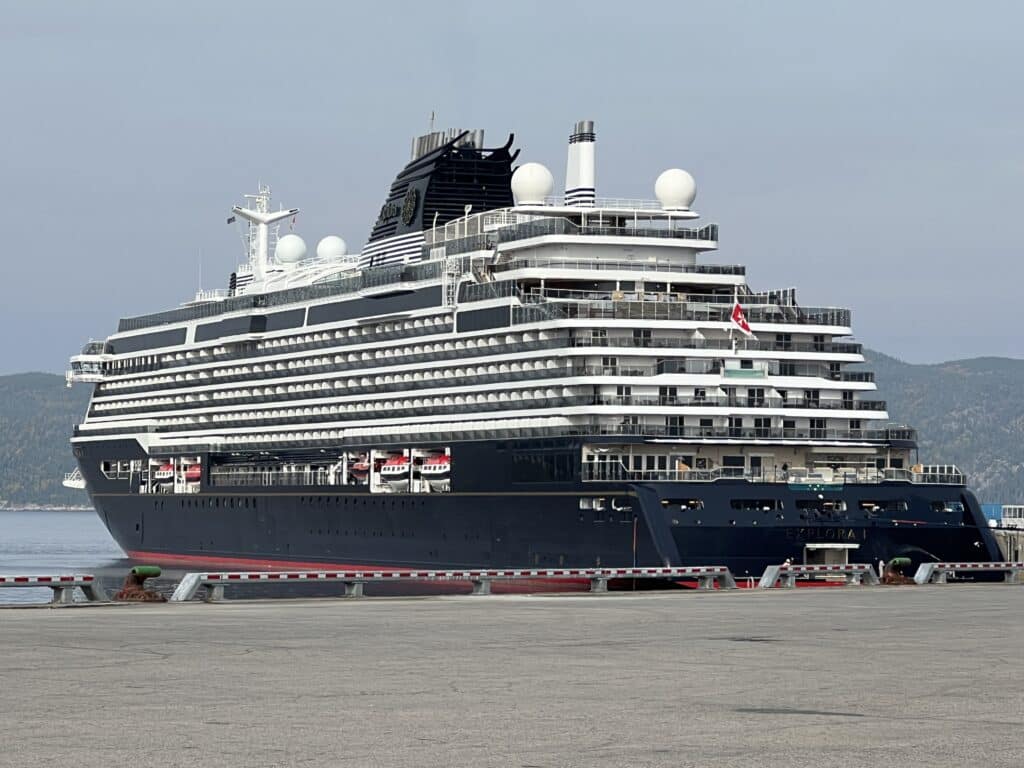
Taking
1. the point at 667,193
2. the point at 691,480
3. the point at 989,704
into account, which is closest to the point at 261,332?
the point at 667,193

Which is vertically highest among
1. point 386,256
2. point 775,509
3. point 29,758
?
point 386,256

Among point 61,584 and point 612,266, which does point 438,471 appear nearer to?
point 612,266

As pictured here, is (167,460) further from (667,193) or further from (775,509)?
(775,509)

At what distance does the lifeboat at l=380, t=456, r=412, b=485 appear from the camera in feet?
271

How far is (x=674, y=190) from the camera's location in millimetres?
81625

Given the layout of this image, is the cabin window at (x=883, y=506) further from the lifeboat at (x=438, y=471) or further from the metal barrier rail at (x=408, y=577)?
the lifeboat at (x=438, y=471)

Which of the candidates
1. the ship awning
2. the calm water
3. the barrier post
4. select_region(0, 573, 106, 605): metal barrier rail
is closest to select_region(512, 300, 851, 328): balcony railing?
the ship awning

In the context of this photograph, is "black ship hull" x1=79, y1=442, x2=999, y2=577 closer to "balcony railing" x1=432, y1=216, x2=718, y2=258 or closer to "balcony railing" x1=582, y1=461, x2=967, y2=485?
"balcony railing" x1=582, y1=461, x2=967, y2=485

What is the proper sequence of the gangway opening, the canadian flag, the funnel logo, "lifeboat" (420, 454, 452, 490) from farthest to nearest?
the funnel logo < "lifeboat" (420, 454, 452, 490) < the canadian flag < the gangway opening

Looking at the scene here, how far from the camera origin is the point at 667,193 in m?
81.7

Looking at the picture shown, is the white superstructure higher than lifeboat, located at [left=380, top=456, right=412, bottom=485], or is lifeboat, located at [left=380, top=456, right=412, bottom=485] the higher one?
the white superstructure

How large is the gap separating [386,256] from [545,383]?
1958cm

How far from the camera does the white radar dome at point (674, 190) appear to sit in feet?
268

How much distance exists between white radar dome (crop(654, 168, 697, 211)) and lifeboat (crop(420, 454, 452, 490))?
1439 centimetres
